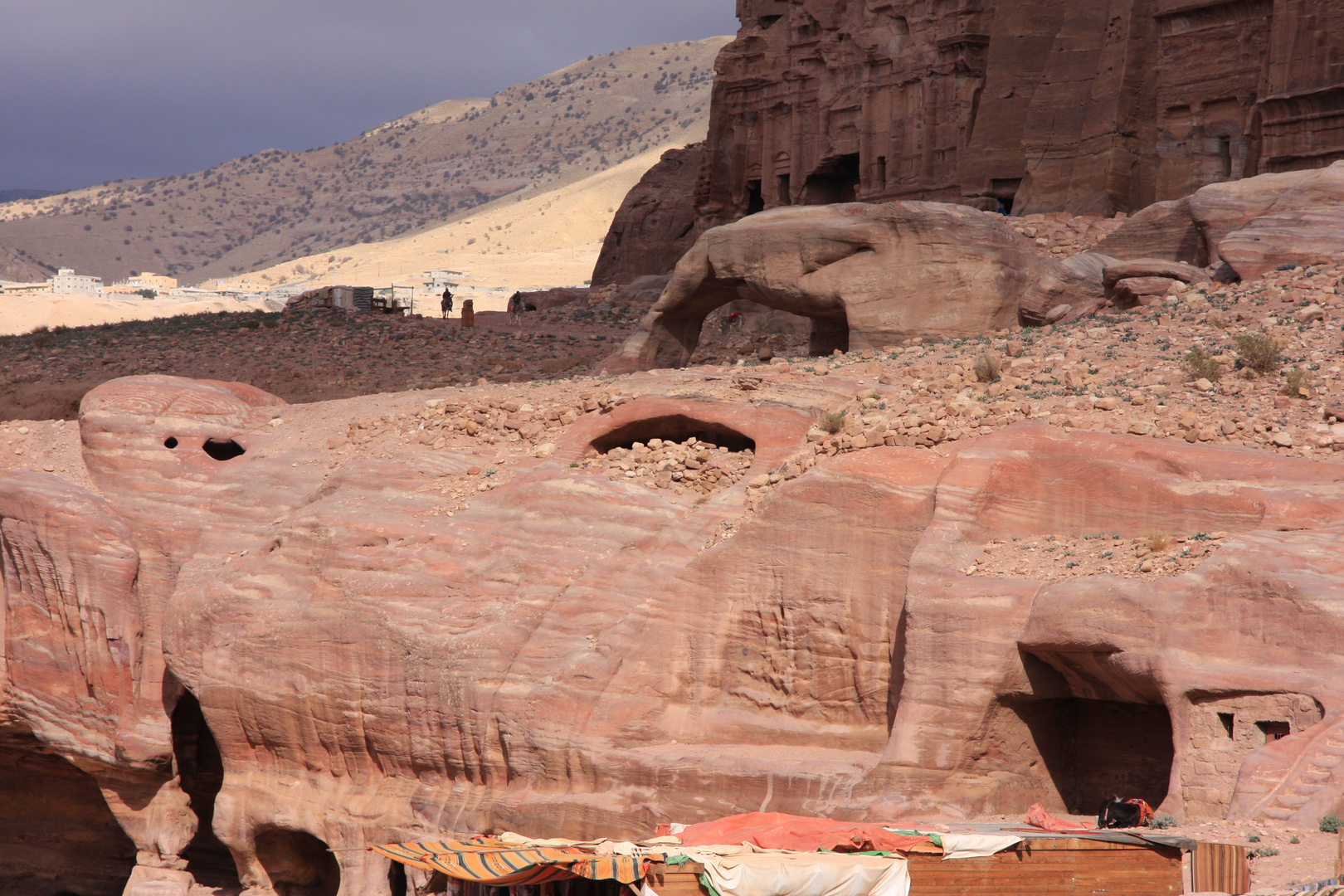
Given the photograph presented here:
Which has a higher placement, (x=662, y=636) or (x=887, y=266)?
(x=887, y=266)

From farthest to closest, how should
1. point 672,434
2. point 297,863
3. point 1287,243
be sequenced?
point 1287,243 → point 672,434 → point 297,863

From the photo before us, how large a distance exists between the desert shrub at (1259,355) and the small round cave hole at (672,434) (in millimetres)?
5788

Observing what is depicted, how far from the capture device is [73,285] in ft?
276

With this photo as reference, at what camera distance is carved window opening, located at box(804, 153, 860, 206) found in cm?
4169

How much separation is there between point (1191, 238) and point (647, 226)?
31950 millimetres

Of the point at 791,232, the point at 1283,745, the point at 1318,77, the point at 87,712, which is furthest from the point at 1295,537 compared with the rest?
the point at 1318,77

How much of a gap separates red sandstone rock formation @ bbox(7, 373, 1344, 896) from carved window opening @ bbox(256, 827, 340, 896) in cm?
5

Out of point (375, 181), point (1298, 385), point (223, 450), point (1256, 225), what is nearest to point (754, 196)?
point (1256, 225)

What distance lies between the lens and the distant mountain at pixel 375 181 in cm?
13825

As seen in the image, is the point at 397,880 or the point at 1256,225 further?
the point at 1256,225

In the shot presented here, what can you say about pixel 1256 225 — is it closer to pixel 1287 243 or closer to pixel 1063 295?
pixel 1287 243

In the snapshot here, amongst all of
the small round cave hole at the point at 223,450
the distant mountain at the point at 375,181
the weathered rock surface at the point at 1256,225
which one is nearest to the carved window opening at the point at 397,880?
the small round cave hole at the point at 223,450

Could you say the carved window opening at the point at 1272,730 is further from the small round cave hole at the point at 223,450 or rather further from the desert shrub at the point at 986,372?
the small round cave hole at the point at 223,450

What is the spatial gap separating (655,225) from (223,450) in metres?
32.9
